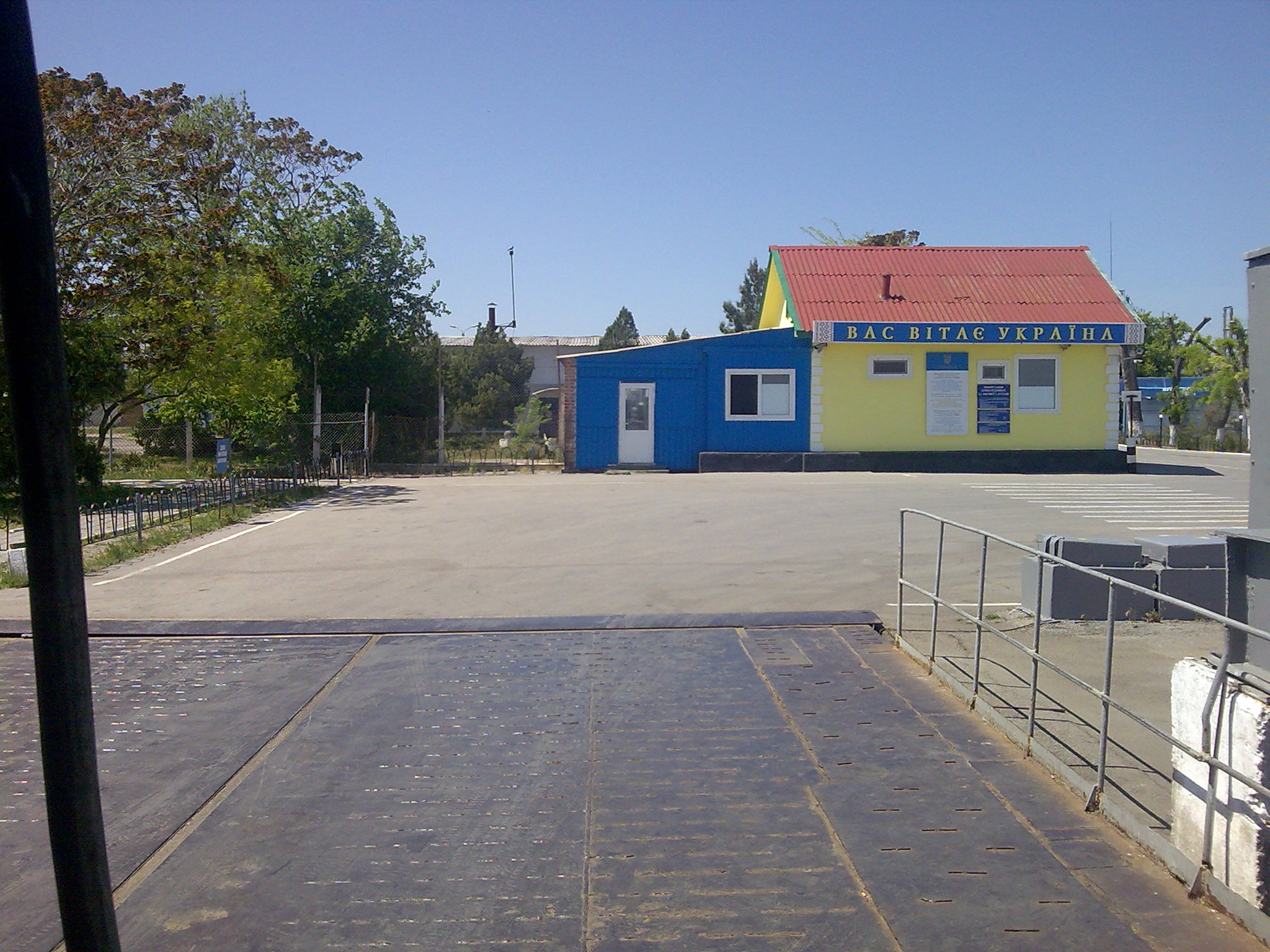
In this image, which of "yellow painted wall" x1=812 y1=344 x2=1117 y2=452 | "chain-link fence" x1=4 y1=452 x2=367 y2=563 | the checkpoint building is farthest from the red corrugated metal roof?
"chain-link fence" x1=4 y1=452 x2=367 y2=563

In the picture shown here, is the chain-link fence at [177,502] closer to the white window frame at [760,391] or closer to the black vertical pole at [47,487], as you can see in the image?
the white window frame at [760,391]

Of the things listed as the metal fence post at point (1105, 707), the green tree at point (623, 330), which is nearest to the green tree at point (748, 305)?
the green tree at point (623, 330)

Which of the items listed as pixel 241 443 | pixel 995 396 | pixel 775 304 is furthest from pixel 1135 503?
pixel 241 443

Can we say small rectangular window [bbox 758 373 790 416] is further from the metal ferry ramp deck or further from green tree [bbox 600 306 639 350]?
green tree [bbox 600 306 639 350]

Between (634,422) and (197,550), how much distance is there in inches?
550

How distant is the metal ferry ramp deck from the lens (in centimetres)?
363

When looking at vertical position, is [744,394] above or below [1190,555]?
above

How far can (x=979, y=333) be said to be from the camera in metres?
25.8

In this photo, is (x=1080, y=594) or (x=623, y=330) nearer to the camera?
(x=1080, y=594)

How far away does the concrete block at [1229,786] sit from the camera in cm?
348

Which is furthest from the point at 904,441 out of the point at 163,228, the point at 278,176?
the point at 278,176

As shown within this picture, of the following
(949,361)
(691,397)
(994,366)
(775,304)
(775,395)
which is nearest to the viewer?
(691,397)

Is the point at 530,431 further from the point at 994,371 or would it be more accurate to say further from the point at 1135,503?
the point at 1135,503

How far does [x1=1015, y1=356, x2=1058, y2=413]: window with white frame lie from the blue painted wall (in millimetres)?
5503
